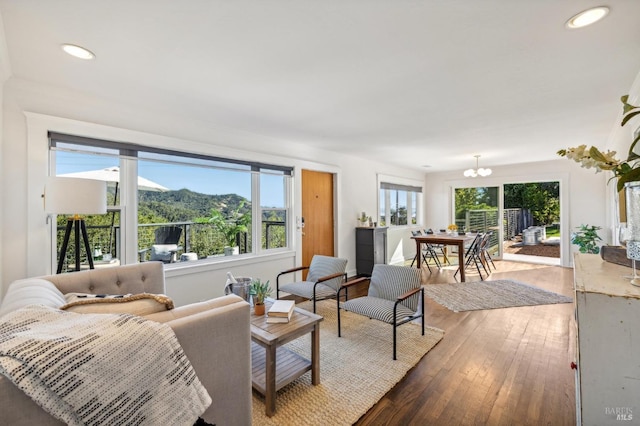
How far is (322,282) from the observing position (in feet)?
10.6

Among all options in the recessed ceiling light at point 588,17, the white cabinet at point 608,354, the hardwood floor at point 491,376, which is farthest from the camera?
the hardwood floor at point 491,376

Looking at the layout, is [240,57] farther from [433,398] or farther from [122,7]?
[433,398]

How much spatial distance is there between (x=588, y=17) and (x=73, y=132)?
382 cm

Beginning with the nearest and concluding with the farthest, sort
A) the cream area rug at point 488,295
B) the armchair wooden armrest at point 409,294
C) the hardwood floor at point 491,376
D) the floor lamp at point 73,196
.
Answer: the hardwood floor at point 491,376 < the floor lamp at point 73,196 < the armchair wooden armrest at point 409,294 < the cream area rug at point 488,295

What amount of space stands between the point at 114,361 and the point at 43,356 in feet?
0.61

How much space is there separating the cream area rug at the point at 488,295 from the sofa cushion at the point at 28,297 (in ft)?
12.7

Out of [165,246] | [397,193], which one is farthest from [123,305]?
[397,193]

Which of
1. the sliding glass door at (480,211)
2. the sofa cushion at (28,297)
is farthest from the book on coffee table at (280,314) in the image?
the sliding glass door at (480,211)

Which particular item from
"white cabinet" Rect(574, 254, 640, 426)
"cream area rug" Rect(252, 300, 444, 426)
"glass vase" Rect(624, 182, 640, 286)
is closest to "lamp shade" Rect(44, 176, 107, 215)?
"cream area rug" Rect(252, 300, 444, 426)

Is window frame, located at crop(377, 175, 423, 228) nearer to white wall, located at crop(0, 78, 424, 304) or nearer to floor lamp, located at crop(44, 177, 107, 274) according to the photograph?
white wall, located at crop(0, 78, 424, 304)

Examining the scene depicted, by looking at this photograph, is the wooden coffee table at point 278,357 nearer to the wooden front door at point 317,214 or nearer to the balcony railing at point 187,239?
the balcony railing at point 187,239

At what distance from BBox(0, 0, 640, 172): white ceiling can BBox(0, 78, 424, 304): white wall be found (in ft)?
0.55

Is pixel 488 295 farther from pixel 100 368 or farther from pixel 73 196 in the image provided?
pixel 73 196

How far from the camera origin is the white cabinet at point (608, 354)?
0.97 m
